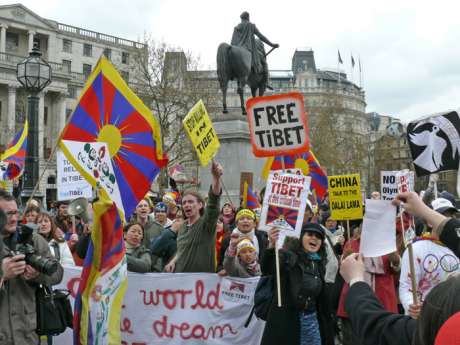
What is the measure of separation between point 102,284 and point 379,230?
228 cm

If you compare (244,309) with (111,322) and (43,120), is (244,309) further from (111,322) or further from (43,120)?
(43,120)

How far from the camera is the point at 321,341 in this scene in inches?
184

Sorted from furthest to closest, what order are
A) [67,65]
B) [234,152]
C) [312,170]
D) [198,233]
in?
[67,65], [234,152], [312,170], [198,233]

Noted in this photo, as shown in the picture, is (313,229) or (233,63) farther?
(233,63)

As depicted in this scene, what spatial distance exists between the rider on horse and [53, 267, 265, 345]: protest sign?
10906 mm

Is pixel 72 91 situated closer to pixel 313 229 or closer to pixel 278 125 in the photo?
pixel 278 125

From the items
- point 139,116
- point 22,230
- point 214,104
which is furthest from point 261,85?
point 214,104

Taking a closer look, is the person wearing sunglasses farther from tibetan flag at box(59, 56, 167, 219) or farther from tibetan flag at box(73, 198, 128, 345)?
tibetan flag at box(59, 56, 167, 219)

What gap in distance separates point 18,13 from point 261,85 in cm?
5963

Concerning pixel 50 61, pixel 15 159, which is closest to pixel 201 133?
pixel 15 159

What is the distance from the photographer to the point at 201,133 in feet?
22.3

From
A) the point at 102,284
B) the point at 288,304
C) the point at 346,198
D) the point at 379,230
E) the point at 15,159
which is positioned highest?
the point at 15,159

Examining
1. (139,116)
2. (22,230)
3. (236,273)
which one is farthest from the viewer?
(139,116)

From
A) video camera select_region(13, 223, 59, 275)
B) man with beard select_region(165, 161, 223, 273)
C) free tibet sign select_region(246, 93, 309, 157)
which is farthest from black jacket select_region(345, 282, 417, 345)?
free tibet sign select_region(246, 93, 309, 157)
